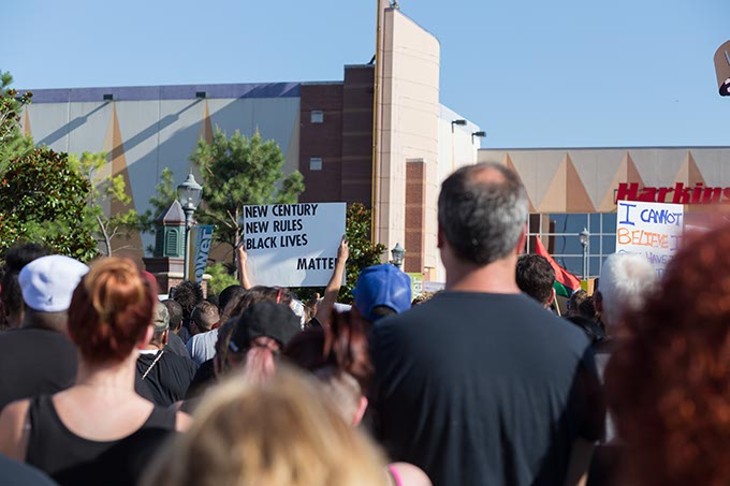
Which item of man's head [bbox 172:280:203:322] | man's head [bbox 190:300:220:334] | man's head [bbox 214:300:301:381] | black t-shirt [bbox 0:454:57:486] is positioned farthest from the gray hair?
man's head [bbox 172:280:203:322]

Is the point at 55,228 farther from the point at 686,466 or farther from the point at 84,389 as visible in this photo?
the point at 686,466

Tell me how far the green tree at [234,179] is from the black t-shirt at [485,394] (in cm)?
4757

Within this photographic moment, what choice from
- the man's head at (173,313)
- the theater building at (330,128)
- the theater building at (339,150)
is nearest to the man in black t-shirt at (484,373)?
the man's head at (173,313)

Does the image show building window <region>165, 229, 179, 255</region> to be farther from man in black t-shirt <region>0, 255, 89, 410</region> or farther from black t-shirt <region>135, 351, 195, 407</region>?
man in black t-shirt <region>0, 255, 89, 410</region>

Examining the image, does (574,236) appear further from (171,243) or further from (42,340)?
(42,340)

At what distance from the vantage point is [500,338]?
129 inches

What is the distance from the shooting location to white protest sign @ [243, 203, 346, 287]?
33.6 feet

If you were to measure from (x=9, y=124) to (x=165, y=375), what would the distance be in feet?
52.7

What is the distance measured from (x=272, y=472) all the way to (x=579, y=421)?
1883mm

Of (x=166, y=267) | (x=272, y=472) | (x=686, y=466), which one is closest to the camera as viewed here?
(x=686, y=466)

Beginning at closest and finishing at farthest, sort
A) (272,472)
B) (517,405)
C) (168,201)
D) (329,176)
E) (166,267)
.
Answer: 1. (272,472)
2. (517,405)
3. (166,267)
4. (168,201)
5. (329,176)

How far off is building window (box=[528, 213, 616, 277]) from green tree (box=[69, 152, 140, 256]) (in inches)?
817

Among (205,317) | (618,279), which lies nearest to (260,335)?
(618,279)

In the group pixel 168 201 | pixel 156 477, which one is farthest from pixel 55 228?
pixel 168 201
